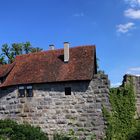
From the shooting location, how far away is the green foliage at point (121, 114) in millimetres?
30516

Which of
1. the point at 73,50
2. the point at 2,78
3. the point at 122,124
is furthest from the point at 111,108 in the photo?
the point at 2,78

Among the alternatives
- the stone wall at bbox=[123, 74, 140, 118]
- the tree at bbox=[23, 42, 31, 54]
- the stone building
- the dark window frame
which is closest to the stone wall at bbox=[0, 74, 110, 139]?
the stone building

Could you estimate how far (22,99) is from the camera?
111 ft

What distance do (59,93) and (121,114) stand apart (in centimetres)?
556

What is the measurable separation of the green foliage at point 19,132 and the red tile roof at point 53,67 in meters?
3.85

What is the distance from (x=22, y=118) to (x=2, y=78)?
527 cm

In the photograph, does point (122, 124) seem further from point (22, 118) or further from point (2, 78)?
point (2, 78)

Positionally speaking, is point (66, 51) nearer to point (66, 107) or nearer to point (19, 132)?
point (66, 107)

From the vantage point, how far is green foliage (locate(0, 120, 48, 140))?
1244 inches

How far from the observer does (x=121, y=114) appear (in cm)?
3084

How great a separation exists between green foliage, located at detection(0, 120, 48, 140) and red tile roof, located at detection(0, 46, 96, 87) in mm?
3852

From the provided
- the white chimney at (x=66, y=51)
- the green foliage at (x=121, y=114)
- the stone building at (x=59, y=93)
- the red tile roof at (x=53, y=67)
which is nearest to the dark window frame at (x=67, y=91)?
the stone building at (x=59, y=93)

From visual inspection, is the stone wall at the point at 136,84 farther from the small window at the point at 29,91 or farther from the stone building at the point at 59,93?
the small window at the point at 29,91

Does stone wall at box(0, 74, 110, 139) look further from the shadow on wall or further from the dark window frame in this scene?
the dark window frame
